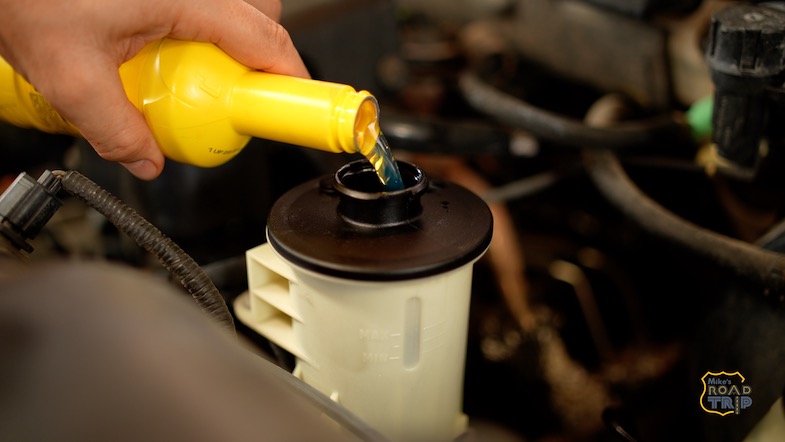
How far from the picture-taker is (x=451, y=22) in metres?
1.45

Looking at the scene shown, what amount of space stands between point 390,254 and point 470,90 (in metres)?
0.57

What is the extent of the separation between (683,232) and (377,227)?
1.25ft

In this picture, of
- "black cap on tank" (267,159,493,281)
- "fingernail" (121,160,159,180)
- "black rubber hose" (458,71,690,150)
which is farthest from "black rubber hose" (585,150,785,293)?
"fingernail" (121,160,159,180)

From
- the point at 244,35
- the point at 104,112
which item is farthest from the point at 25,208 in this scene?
the point at 244,35

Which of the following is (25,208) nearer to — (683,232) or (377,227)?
(377,227)

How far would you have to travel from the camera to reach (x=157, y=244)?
0.54 meters

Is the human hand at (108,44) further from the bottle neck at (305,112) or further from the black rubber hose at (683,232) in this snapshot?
the black rubber hose at (683,232)

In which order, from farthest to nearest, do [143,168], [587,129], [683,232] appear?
[587,129]
[683,232]
[143,168]

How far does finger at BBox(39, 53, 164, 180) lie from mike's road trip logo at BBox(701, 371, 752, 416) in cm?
56

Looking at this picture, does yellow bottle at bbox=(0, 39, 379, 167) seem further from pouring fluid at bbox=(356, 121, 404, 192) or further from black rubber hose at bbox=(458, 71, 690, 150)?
black rubber hose at bbox=(458, 71, 690, 150)

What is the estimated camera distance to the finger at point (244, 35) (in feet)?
1.75

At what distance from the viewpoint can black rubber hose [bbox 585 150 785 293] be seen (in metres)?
0.64

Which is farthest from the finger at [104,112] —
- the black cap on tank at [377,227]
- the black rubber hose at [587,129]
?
the black rubber hose at [587,129]

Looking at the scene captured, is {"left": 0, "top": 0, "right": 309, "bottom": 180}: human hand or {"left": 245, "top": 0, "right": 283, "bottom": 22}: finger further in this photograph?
{"left": 245, "top": 0, "right": 283, "bottom": 22}: finger
